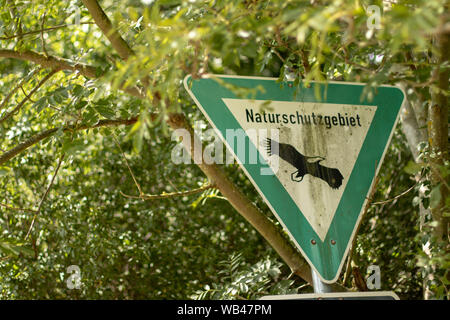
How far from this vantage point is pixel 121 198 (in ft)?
13.0

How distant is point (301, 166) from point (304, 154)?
39 millimetres

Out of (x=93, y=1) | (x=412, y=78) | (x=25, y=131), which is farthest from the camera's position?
(x=25, y=131)

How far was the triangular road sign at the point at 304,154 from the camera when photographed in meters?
1.58

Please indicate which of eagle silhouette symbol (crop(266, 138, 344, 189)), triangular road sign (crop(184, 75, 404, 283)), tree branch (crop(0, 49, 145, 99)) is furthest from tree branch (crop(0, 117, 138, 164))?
eagle silhouette symbol (crop(266, 138, 344, 189))

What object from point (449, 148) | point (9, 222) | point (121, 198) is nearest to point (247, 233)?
point (121, 198)

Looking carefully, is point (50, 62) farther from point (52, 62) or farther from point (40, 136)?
point (40, 136)

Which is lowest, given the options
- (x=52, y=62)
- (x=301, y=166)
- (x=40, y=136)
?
(x=301, y=166)

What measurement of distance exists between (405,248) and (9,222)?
2.74 m

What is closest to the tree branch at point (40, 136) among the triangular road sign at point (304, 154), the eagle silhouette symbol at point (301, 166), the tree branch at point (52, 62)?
the tree branch at point (52, 62)

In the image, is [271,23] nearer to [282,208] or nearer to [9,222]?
[282,208]

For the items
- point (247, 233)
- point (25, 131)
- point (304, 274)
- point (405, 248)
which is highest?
point (25, 131)

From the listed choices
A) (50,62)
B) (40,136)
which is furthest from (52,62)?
(40,136)

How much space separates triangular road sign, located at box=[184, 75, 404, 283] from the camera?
1.58 m

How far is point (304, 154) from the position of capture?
5.33 ft
